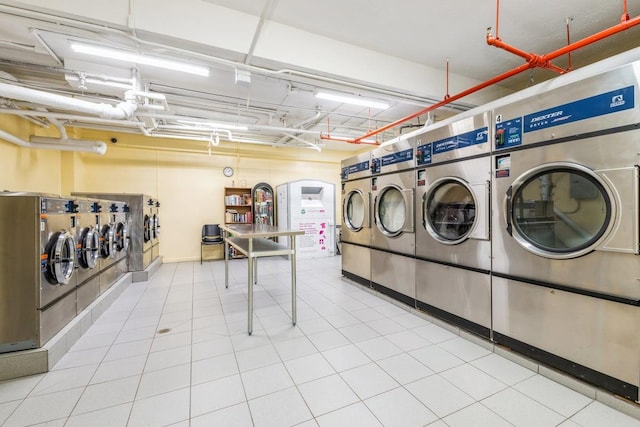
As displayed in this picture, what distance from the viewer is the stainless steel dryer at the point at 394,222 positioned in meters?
3.53

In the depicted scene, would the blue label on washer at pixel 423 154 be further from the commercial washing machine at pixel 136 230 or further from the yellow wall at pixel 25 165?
the yellow wall at pixel 25 165

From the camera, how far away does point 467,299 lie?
9.14 ft

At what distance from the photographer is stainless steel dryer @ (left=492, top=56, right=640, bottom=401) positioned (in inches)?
69.4

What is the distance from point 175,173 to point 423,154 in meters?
6.40

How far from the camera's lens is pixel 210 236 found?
279 inches

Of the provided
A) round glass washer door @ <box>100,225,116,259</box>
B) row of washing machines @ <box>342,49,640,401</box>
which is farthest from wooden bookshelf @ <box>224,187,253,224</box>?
row of washing machines @ <box>342,49,640,401</box>

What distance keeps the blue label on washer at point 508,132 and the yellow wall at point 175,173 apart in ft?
21.3

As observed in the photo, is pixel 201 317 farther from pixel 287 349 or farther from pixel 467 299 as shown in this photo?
pixel 467 299

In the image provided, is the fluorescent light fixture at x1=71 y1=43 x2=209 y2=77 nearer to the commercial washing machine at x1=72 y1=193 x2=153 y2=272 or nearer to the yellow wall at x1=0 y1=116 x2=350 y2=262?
the commercial washing machine at x1=72 y1=193 x2=153 y2=272

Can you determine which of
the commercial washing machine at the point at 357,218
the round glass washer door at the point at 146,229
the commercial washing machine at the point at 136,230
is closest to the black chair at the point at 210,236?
the round glass washer door at the point at 146,229

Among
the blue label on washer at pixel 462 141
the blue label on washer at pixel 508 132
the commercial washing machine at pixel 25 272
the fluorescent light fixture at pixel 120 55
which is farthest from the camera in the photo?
the fluorescent light fixture at pixel 120 55

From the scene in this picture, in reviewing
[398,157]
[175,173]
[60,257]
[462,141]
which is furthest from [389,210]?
[175,173]

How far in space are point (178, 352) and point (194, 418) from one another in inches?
39.6

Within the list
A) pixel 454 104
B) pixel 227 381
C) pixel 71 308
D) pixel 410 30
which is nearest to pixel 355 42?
pixel 410 30
